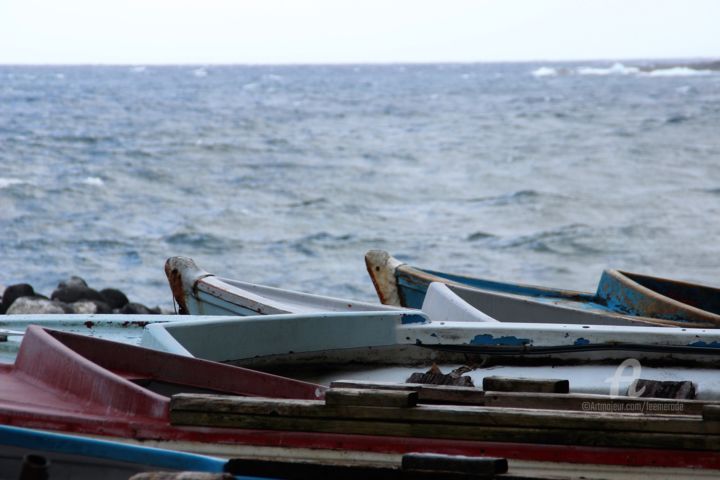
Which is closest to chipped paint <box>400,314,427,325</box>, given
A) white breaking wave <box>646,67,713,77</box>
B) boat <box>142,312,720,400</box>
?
boat <box>142,312,720,400</box>

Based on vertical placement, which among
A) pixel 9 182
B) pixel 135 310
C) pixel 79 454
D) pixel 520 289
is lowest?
pixel 135 310

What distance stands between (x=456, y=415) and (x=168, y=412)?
942 millimetres

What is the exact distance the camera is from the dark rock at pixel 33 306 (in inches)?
357

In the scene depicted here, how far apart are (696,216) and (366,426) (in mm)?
15963

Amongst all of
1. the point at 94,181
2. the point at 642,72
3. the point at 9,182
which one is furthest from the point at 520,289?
the point at 642,72

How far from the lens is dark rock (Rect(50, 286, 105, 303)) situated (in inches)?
393

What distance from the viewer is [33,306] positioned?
9.13 metres

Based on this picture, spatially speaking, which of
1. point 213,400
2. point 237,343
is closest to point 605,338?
point 237,343

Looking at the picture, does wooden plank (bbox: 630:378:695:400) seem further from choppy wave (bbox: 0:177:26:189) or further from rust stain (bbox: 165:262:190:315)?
choppy wave (bbox: 0:177:26:189)

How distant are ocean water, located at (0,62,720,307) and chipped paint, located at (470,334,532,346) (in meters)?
7.29

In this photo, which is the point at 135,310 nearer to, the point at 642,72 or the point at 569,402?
the point at 569,402

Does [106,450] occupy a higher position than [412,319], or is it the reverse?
[412,319]

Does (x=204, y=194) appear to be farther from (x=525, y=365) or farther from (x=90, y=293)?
(x=525, y=365)

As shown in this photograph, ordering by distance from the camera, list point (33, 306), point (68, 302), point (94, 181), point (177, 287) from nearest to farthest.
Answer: point (177, 287) → point (33, 306) → point (68, 302) → point (94, 181)
